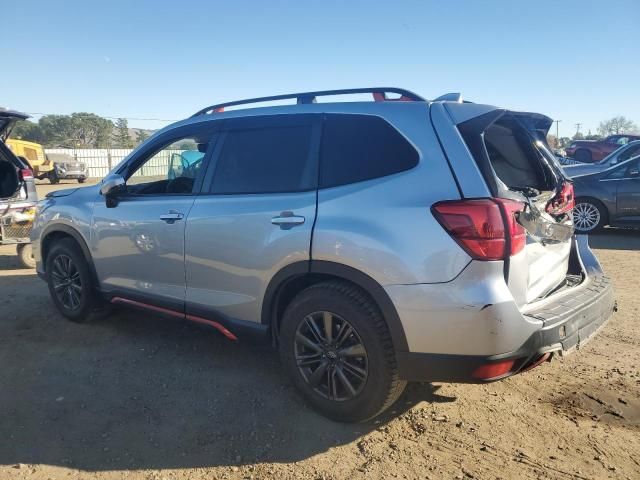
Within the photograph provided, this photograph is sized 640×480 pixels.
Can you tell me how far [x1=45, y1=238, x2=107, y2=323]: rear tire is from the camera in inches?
180

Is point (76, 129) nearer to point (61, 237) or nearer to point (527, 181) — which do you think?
point (61, 237)

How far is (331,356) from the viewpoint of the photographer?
118 inches

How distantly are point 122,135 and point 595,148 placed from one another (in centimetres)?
4733

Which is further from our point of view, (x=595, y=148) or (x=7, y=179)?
(x=595, y=148)

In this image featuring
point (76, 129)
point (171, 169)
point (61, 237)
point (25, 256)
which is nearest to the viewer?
point (171, 169)

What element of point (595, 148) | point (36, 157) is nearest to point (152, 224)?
point (595, 148)

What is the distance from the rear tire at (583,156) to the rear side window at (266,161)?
21481mm

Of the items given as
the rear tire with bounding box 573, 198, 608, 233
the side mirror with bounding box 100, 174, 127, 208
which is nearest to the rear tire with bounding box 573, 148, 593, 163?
the rear tire with bounding box 573, 198, 608, 233

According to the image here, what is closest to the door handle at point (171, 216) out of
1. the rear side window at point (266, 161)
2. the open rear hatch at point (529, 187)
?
the rear side window at point (266, 161)

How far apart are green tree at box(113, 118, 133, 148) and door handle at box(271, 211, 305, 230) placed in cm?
5253

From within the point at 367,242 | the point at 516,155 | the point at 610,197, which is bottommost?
the point at 610,197

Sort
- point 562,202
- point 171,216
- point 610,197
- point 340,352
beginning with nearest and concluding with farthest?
point 340,352
point 562,202
point 171,216
point 610,197

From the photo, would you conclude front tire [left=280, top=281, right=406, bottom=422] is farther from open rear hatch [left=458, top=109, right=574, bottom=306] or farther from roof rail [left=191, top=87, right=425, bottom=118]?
roof rail [left=191, top=87, right=425, bottom=118]

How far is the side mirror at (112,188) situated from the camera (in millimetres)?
4152
